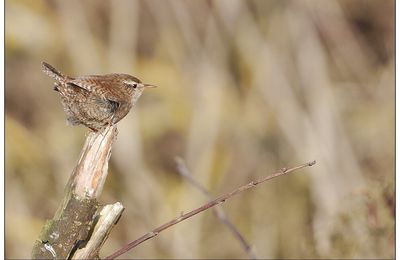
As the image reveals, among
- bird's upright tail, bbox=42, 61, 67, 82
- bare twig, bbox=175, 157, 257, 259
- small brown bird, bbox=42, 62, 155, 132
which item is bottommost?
bare twig, bbox=175, 157, 257, 259

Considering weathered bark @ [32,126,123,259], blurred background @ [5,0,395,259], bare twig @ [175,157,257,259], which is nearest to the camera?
weathered bark @ [32,126,123,259]

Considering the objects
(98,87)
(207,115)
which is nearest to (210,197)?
(98,87)

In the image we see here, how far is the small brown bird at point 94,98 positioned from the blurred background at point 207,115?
2364 millimetres

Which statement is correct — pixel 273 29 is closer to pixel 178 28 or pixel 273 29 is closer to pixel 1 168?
pixel 178 28

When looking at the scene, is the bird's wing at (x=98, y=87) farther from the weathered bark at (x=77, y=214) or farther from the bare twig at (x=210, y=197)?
the bare twig at (x=210, y=197)

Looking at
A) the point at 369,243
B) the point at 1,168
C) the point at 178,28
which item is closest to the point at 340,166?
the point at 178,28

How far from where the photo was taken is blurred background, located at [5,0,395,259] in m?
4.56

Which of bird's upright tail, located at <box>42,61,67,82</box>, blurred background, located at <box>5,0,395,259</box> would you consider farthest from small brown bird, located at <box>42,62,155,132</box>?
blurred background, located at <box>5,0,395,259</box>

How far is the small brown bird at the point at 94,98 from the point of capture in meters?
1.85

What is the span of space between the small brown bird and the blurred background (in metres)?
2.36

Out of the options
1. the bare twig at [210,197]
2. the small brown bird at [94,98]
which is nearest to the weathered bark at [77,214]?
the small brown bird at [94,98]

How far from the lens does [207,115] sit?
4.74 meters

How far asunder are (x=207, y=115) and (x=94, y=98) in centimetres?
291

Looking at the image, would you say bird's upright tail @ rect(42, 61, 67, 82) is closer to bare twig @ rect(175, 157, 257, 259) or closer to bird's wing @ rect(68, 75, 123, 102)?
bird's wing @ rect(68, 75, 123, 102)
